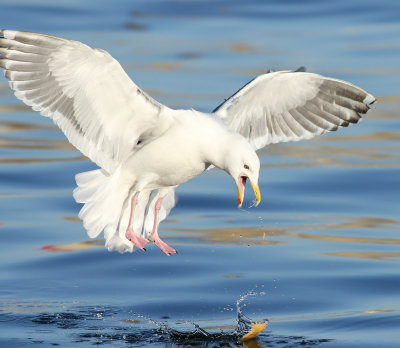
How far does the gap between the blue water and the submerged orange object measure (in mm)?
95

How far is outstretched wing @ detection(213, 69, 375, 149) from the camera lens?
9.68m

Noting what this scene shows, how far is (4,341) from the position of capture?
28.3 ft

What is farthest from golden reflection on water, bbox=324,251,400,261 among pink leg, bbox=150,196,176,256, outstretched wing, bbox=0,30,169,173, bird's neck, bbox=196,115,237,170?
outstretched wing, bbox=0,30,169,173

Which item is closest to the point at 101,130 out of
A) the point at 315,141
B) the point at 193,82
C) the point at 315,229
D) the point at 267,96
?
the point at 267,96

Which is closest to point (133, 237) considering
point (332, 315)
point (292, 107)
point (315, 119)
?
point (332, 315)

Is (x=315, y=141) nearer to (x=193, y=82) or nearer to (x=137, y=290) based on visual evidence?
(x=193, y=82)

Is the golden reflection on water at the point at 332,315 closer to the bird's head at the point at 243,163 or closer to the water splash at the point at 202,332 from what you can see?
the water splash at the point at 202,332

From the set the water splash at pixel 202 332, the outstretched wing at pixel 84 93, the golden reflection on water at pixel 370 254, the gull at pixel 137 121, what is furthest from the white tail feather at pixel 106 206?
the golden reflection on water at pixel 370 254

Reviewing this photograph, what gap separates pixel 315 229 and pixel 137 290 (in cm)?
261

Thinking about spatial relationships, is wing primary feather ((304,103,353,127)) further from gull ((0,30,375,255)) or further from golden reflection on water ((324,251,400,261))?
golden reflection on water ((324,251,400,261))

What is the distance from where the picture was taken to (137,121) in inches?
359

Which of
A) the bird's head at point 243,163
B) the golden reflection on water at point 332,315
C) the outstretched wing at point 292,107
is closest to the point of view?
the bird's head at point 243,163

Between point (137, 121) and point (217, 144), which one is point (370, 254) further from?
point (137, 121)

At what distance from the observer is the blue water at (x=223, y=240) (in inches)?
359
